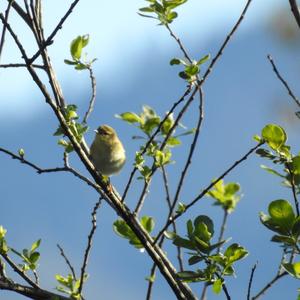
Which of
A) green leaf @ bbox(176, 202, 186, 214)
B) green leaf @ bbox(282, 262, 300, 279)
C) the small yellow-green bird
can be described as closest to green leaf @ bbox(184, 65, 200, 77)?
green leaf @ bbox(176, 202, 186, 214)

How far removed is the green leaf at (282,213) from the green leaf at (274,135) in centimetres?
39

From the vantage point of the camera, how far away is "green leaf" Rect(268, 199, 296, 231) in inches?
105

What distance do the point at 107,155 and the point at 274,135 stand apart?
302cm

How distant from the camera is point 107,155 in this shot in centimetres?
593

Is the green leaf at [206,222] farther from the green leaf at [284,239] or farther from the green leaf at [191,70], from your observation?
the green leaf at [191,70]

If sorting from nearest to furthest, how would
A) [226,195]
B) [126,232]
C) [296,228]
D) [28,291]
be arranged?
[296,228], [28,291], [126,232], [226,195]

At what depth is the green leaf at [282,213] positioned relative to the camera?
2.67m

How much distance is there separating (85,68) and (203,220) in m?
1.52

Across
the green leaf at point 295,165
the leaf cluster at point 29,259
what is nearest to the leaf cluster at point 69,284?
the leaf cluster at point 29,259

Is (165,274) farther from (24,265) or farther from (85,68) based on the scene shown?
(85,68)

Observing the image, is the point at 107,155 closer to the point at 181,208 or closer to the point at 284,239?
the point at 181,208

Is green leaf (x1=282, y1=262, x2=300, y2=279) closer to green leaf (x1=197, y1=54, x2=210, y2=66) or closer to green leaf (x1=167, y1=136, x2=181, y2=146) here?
green leaf (x1=197, y1=54, x2=210, y2=66)

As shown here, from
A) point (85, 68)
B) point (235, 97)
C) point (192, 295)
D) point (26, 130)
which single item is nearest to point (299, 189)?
point (192, 295)

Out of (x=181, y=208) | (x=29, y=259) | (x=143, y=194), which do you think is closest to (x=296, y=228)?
(x=181, y=208)
